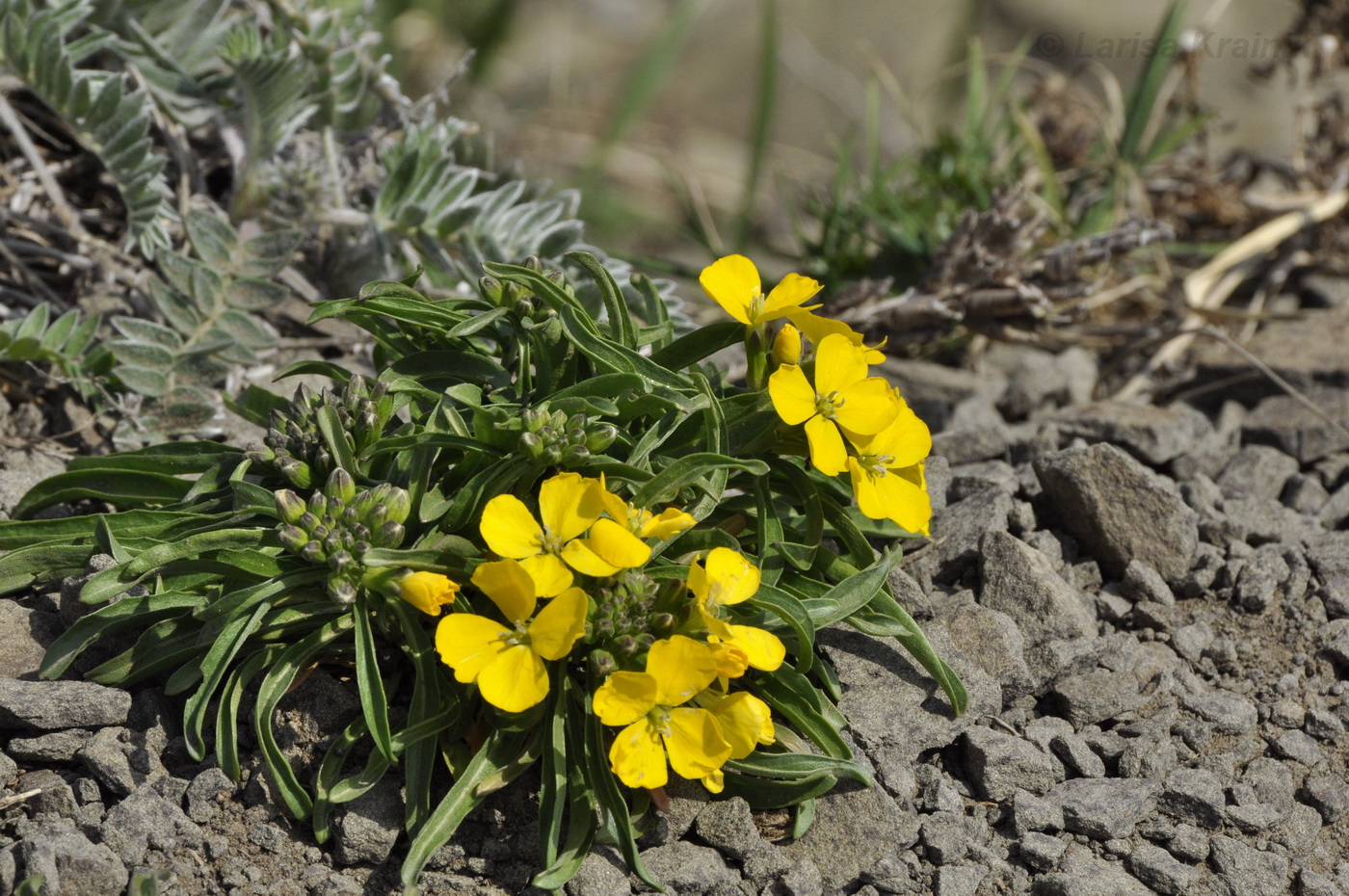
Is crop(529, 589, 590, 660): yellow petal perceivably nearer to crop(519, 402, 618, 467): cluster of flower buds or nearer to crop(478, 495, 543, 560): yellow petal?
crop(478, 495, 543, 560): yellow petal

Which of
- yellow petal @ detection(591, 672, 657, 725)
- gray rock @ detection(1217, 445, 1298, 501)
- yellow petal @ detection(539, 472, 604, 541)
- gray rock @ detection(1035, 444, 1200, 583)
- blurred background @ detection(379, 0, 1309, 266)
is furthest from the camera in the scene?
blurred background @ detection(379, 0, 1309, 266)

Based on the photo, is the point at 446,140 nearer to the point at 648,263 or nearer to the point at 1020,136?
the point at 648,263

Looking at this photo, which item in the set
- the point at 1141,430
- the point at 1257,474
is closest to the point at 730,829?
the point at 1141,430

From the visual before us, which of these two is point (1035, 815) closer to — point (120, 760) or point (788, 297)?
point (788, 297)

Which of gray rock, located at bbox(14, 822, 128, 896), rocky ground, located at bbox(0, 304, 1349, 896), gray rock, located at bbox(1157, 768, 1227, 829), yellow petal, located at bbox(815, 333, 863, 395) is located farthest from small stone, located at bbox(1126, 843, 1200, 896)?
gray rock, located at bbox(14, 822, 128, 896)

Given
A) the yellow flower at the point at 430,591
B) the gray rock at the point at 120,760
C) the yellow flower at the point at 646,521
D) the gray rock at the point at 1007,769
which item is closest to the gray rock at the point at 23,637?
the gray rock at the point at 120,760
